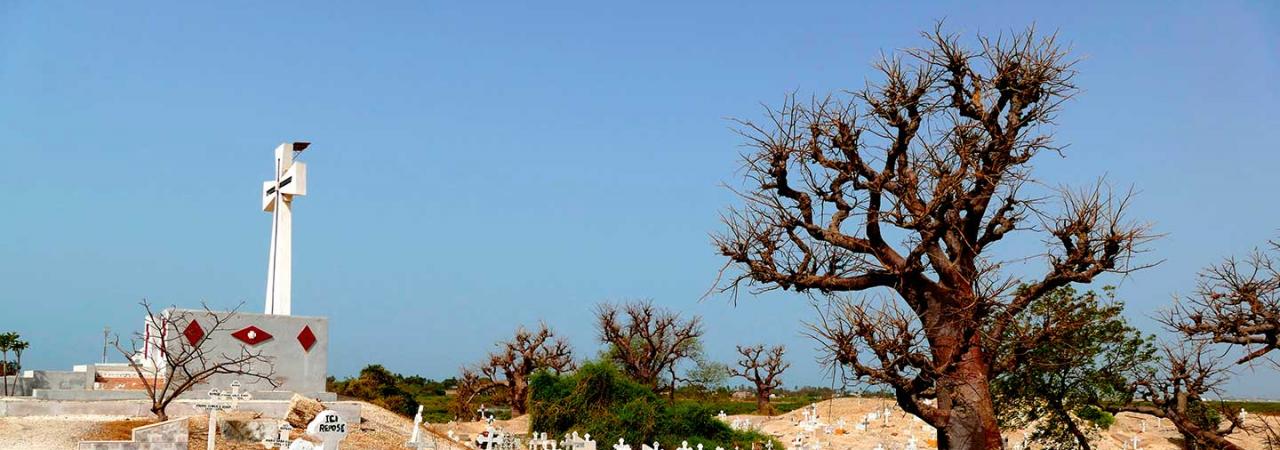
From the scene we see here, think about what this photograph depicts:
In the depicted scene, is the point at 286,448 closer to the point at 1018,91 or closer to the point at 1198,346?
the point at 1018,91

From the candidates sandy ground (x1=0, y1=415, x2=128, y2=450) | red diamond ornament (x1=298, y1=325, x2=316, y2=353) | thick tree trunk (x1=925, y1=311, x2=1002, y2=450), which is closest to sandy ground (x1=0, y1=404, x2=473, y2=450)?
sandy ground (x1=0, y1=415, x2=128, y2=450)

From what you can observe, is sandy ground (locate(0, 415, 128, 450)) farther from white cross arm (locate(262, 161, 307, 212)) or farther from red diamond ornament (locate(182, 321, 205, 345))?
white cross arm (locate(262, 161, 307, 212))

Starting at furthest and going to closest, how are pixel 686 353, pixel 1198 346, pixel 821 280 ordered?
1. pixel 686 353
2. pixel 1198 346
3. pixel 821 280

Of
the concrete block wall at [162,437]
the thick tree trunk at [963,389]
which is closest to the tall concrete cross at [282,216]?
the concrete block wall at [162,437]

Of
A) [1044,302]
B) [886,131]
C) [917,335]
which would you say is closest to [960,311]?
[917,335]

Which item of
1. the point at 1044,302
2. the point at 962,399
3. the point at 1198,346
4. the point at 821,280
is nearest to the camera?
the point at 962,399

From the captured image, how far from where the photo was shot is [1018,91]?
11.3m

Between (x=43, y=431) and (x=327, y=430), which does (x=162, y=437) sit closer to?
(x=43, y=431)

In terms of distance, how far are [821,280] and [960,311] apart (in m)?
1.43

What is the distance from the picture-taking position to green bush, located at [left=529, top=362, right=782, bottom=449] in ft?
82.9

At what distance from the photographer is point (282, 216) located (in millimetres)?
28812

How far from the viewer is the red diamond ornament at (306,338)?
2603 cm

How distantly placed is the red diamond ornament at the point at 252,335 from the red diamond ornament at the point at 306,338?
0.80 metres

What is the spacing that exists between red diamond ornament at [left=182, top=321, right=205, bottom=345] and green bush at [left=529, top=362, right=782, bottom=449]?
837 centimetres
